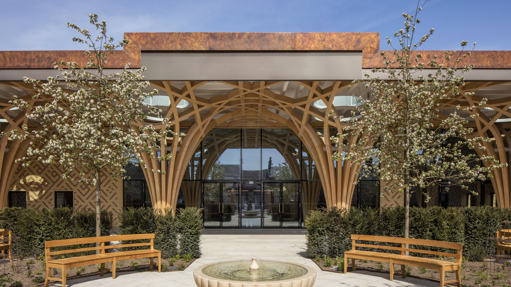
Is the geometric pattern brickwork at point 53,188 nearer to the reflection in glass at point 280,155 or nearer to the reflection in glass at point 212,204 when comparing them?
the reflection in glass at point 212,204

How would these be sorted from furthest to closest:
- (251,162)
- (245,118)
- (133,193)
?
1. (133,193)
2. (251,162)
3. (245,118)

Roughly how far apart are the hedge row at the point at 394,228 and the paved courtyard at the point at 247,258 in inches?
31.8

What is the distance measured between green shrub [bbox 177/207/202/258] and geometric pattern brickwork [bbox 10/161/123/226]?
1074cm

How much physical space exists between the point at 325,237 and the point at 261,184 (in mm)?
9530

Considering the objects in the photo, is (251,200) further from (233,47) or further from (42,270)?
(42,270)

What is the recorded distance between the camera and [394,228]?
10398mm

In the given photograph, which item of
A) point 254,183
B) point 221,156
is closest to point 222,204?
point 254,183

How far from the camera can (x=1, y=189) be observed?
17.5 meters

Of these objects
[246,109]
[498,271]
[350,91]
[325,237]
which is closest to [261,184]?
[246,109]

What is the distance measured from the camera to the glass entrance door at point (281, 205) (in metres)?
19.7

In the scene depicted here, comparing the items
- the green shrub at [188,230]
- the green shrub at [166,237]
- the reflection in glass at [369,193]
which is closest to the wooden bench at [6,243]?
the green shrub at [166,237]

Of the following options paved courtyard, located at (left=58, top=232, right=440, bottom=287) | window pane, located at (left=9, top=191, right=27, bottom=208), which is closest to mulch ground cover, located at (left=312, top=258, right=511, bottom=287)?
paved courtyard, located at (left=58, top=232, right=440, bottom=287)

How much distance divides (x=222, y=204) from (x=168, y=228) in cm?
941

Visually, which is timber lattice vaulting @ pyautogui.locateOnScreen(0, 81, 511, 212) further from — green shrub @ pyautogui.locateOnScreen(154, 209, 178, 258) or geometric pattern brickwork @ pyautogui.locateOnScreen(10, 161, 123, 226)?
green shrub @ pyautogui.locateOnScreen(154, 209, 178, 258)
